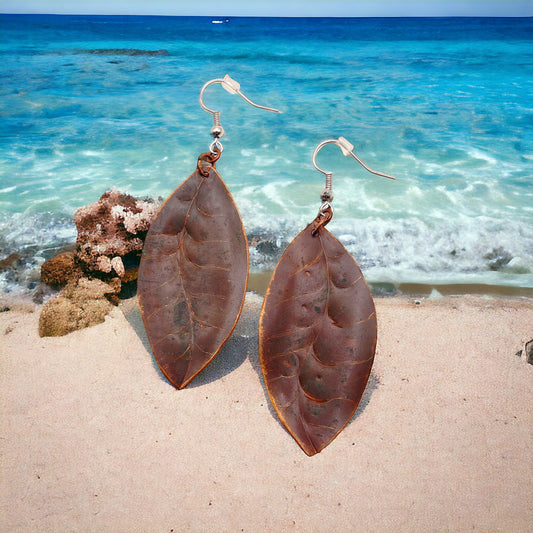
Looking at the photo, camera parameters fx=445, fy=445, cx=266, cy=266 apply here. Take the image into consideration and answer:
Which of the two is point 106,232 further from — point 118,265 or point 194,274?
point 194,274

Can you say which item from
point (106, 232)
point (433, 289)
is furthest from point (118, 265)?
point (433, 289)

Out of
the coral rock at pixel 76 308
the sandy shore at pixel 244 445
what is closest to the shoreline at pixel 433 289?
the sandy shore at pixel 244 445

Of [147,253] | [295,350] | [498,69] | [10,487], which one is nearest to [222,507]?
[295,350]

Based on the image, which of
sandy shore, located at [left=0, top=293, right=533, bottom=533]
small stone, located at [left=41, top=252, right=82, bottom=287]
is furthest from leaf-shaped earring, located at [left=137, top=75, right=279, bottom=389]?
small stone, located at [left=41, top=252, right=82, bottom=287]

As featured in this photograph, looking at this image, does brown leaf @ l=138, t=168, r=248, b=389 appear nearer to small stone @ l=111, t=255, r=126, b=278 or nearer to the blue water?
small stone @ l=111, t=255, r=126, b=278

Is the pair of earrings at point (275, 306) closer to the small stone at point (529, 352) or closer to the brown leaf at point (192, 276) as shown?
the brown leaf at point (192, 276)

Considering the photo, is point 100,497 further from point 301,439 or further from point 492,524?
point 492,524
